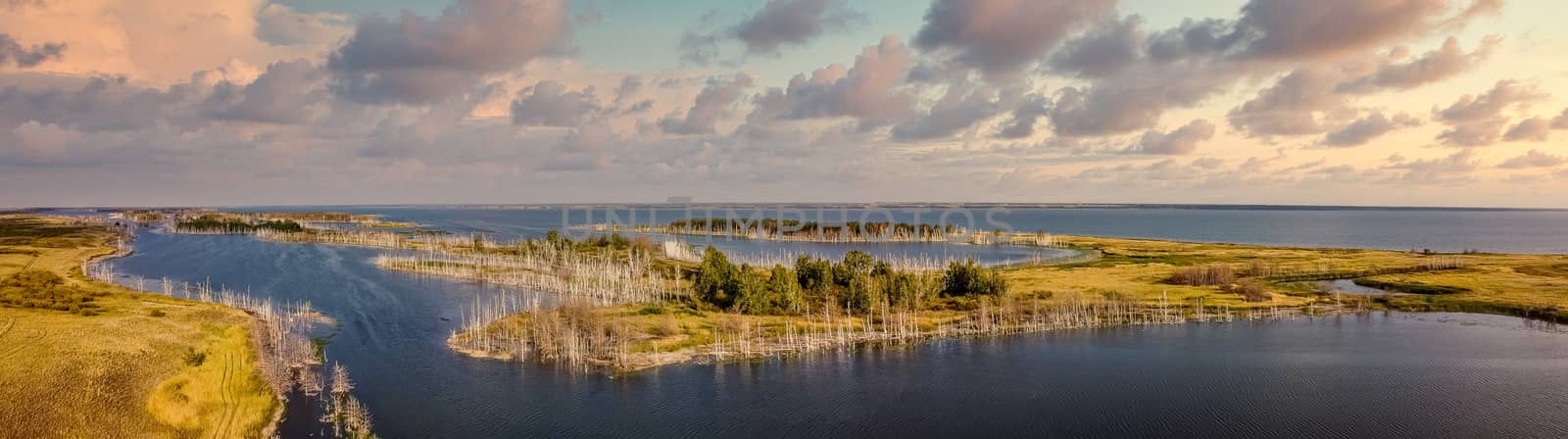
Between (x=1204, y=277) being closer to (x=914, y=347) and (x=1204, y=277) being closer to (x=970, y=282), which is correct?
(x=970, y=282)

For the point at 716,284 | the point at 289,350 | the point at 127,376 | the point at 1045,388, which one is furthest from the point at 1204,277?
the point at 127,376

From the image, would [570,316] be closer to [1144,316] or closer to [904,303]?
[904,303]

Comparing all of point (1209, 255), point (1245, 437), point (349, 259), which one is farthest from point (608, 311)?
point (1209, 255)

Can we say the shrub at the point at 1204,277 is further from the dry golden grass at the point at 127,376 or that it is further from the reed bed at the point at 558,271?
the dry golden grass at the point at 127,376

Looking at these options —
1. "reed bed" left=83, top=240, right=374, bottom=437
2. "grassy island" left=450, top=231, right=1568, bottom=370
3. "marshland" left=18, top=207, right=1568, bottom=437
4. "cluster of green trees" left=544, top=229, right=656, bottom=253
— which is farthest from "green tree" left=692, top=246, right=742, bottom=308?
"cluster of green trees" left=544, top=229, right=656, bottom=253

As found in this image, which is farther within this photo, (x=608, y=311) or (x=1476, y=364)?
(x=608, y=311)

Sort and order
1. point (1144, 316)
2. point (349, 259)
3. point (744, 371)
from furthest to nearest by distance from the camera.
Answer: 1. point (349, 259)
2. point (1144, 316)
3. point (744, 371)

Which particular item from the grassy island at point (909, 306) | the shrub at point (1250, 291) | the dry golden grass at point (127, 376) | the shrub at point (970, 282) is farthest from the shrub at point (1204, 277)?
the dry golden grass at point (127, 376)
